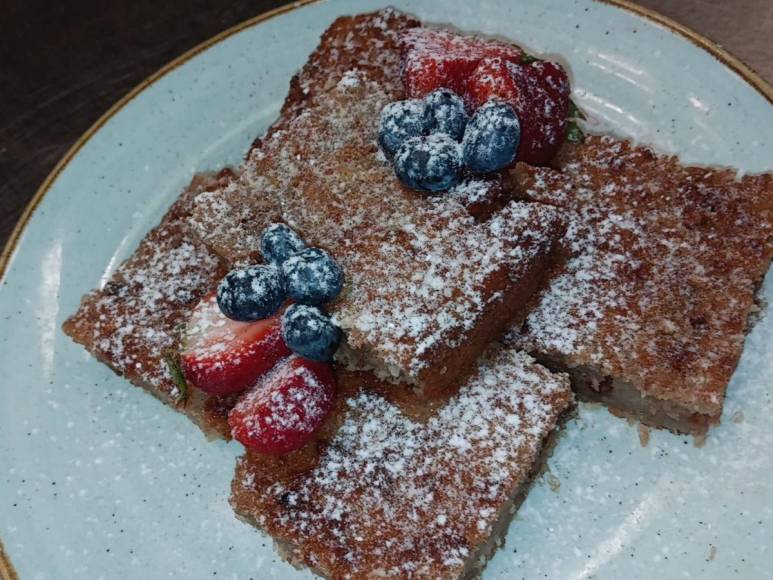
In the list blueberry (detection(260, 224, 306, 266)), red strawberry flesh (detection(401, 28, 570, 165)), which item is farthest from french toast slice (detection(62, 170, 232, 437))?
red strawberry flesh (detection(401, 28, 570, 165))

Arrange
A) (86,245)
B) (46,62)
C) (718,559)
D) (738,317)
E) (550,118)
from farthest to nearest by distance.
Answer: (46,62)
(86,245)
(550,118)
(738,317)
(718,559)

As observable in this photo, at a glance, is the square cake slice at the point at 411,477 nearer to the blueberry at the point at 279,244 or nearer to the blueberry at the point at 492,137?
the blueberry at the point at 279,244

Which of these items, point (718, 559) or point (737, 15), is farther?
point (737, 15)

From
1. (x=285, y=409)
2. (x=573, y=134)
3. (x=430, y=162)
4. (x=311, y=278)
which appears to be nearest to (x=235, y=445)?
(x=285, y=409)

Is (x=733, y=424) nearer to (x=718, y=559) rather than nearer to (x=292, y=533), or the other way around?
(x=718, y=559)

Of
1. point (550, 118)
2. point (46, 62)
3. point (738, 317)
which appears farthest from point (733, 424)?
point (46, 62)

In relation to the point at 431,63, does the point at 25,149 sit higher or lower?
lower
